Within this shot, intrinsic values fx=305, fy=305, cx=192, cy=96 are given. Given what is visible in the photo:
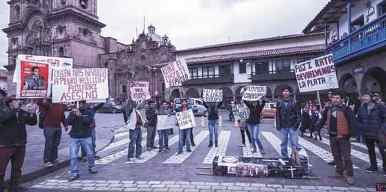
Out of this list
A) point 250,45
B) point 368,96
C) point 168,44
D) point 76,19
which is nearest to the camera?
point 368,96

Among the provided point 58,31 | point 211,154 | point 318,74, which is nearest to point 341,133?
point 318,74

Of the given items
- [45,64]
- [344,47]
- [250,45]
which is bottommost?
[45,64]

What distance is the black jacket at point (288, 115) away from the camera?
25.2ft

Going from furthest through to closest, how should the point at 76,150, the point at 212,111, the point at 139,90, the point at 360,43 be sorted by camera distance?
the point at 360,43 → the point at 212,111 → the point at 139,90 → the point at 76,150

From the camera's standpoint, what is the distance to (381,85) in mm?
14766

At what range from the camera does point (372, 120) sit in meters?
7.03

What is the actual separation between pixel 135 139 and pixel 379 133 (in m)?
6.04

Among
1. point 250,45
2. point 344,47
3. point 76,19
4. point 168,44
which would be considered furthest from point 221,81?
point 76,19

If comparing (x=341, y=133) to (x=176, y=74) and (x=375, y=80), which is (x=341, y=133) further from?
(x=375, y=80)

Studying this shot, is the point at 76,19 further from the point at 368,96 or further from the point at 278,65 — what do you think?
the point at 368,96

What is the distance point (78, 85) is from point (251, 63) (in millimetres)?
32598

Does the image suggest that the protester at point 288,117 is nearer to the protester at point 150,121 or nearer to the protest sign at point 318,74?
the protest sign at point 318,74

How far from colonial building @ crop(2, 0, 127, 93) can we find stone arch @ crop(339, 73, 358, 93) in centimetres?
4382

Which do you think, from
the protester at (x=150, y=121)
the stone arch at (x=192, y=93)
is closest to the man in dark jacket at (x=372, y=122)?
the protester at (x=150, y=121)
